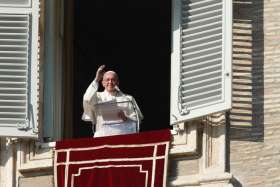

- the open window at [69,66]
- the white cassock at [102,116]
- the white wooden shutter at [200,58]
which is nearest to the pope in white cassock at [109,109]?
the white cassock at [102,116]

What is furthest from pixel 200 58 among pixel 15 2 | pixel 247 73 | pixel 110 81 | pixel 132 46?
→ pixel 132 46

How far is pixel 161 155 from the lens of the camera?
72.3 feet

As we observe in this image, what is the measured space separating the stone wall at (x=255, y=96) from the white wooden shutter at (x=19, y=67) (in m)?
1.74

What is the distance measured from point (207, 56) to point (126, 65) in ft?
12.6

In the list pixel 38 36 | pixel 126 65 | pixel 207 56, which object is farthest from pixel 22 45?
pixel 126 65

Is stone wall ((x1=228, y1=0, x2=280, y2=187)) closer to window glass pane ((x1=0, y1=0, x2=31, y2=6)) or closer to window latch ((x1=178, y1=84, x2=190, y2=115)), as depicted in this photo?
window latch ((x1=178, y1=84, x2=190, y2=115))

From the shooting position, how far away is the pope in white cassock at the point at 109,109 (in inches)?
892

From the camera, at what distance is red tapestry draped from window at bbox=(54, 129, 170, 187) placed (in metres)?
22.0

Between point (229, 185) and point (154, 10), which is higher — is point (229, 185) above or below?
below

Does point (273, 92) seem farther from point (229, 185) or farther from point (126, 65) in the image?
point (126, 65)

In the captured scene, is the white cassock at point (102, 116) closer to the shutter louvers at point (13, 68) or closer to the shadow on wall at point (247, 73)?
the shutter louvers at point (13, 68)

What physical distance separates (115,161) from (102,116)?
31.7 inches

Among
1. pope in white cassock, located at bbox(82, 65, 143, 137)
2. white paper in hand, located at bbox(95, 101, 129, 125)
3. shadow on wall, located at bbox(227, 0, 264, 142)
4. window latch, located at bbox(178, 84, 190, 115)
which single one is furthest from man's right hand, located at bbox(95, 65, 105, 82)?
shadow on wall, located at bbox(227, 0, 264, 142)

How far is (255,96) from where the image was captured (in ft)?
73.4
